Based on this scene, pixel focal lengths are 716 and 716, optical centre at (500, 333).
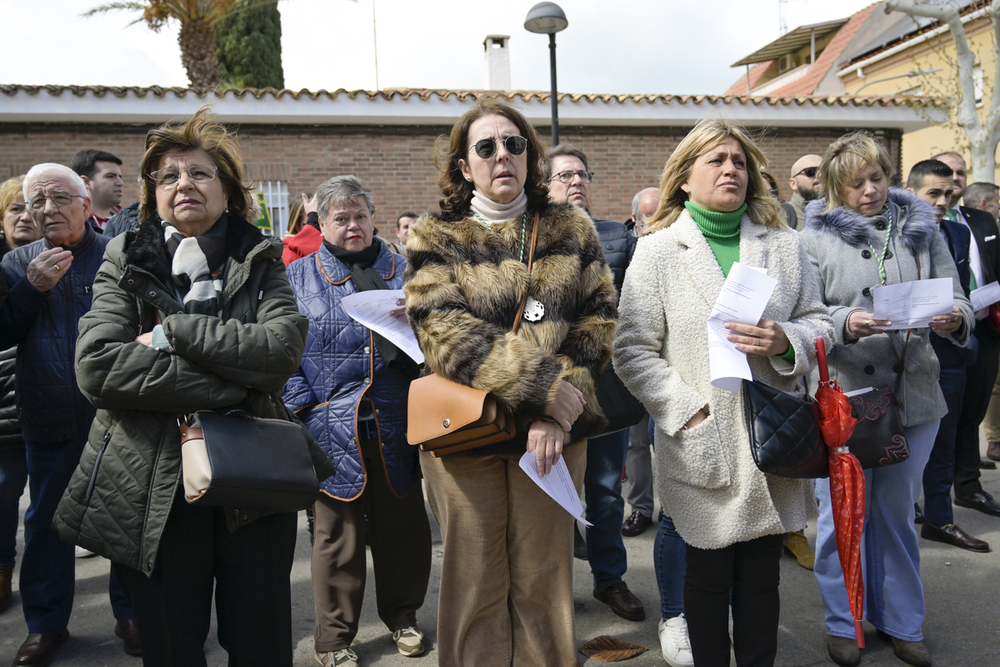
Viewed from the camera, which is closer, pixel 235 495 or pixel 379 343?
pixel 235 495

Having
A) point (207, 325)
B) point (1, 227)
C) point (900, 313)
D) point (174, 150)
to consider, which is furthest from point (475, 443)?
point (1, 227)

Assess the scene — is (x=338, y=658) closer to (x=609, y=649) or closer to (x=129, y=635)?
(x=129, y=635)

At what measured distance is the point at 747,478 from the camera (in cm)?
253

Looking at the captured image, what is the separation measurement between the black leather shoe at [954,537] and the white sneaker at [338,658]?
11.6 feet

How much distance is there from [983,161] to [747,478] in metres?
12.7

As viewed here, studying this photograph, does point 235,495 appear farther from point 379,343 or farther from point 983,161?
point 983,161

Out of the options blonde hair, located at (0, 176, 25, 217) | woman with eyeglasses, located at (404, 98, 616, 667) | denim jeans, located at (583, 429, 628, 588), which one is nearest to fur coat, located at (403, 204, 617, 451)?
woman with eyeglasses, located at (404, 98, 616, 667)

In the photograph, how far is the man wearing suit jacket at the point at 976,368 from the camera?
5.12 meters

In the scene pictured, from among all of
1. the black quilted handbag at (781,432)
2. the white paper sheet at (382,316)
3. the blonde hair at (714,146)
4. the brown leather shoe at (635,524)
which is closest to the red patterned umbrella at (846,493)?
the black quilted handbag at (781,432)

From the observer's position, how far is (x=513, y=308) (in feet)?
7.95

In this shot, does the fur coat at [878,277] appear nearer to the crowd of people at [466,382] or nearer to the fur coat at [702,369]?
the crowd of people at [466,382]

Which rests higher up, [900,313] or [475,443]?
[900,313]

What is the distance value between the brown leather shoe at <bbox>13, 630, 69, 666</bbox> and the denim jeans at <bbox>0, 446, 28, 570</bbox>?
75cm

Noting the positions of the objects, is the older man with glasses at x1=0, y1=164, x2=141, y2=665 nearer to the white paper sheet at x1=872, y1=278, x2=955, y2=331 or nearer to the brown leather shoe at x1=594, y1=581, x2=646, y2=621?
the brown leather shoe at x1=594, y1=581, x2=646, y2=621
